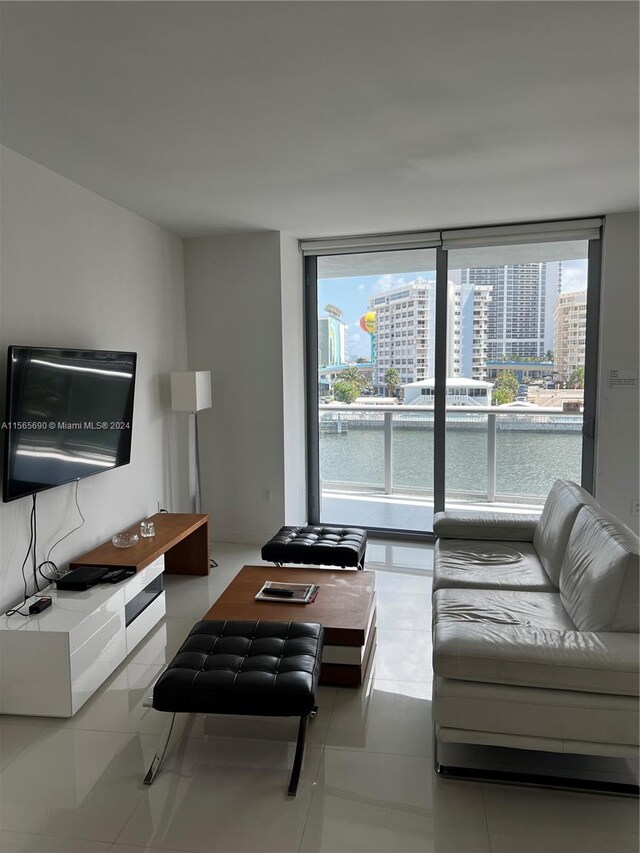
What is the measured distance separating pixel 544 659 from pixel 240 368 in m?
3.58

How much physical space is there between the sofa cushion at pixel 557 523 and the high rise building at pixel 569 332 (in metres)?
1.64

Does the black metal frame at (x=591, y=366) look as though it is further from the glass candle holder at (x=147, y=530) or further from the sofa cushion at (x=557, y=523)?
the glass candle holder at (x=147, y=530)

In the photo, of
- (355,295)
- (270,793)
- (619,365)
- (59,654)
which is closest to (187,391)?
(355,295)

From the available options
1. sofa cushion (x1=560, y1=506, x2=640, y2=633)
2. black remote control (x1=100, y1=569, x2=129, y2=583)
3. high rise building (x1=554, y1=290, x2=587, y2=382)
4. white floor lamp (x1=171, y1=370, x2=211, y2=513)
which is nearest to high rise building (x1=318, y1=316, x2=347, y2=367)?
white floor lamp (x1=171, y1=370, x2=211, y2=513)

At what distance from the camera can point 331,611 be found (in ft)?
9.70

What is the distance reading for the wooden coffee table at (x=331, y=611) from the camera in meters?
2.80

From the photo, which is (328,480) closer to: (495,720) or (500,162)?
(500,162)

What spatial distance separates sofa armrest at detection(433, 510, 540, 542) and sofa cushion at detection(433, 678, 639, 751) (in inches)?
65.2

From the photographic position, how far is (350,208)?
4.16m

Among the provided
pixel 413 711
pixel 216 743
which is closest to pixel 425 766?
pixel 413 711

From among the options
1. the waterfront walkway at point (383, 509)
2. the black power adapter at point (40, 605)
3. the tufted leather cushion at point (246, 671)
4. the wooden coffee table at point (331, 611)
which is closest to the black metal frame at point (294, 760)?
the tufted leather cushion at point (246, 671)

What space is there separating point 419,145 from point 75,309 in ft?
7.16

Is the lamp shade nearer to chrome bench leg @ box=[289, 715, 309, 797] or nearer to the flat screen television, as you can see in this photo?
the flat screen television

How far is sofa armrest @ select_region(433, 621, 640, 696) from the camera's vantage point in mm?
1978
